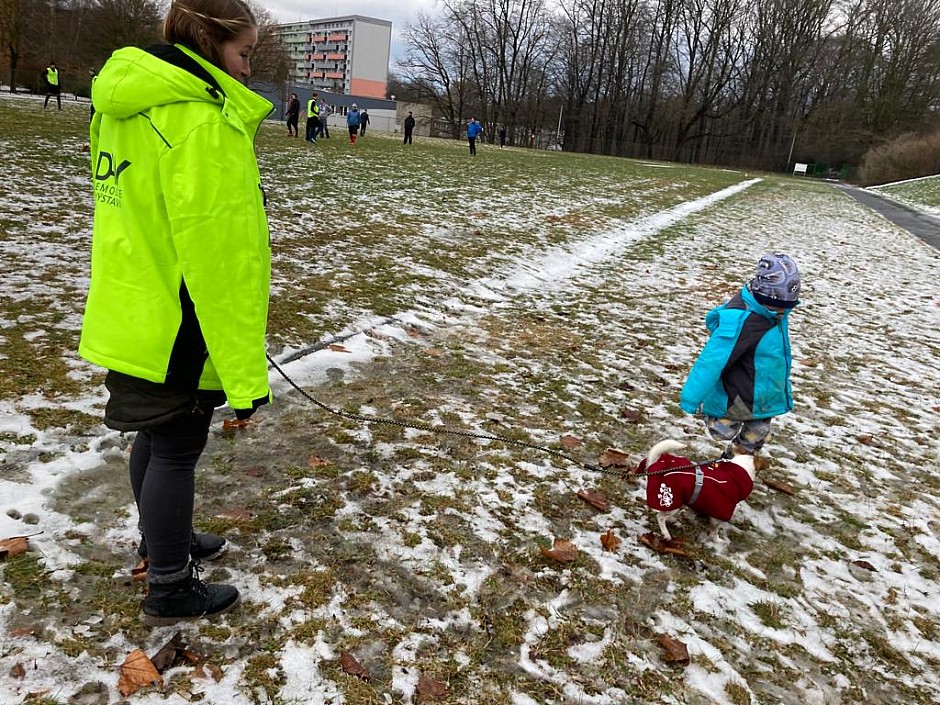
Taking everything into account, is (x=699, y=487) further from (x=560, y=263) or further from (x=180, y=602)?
(x=560, y=263)

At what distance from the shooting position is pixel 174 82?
5.81 feet

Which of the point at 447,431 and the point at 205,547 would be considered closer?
the point at 205,547

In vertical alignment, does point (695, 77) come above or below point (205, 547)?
above

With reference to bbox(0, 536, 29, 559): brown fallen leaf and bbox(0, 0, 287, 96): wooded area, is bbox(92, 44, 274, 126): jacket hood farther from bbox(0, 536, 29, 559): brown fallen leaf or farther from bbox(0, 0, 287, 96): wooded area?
bbox(0, 0, 287, 96): wooded area

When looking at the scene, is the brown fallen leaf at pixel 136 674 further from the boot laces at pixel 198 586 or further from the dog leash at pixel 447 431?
the dog leash at pixel 447 431

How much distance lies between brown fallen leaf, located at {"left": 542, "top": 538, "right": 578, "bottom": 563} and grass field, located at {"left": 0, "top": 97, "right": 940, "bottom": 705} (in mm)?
63

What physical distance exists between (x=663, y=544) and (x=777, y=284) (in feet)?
4.83

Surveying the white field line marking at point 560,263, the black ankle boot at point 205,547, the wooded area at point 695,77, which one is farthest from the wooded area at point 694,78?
the black ankle boot at point 205,547

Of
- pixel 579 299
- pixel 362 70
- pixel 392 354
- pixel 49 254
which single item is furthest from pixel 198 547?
pixel 362 70

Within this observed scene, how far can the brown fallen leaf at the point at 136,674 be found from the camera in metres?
1.98

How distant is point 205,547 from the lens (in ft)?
8.39

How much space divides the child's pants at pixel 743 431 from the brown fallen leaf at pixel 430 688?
7.54 ft

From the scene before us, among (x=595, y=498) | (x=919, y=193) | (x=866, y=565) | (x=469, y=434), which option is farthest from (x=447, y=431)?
(x=919, y=193)

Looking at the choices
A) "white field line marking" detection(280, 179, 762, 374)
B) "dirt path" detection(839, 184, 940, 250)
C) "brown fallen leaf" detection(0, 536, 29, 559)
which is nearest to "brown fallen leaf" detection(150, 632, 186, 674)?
"brown fallen leaf" detection(0, 536, 29, 559)
